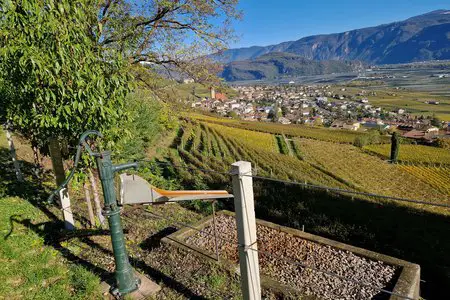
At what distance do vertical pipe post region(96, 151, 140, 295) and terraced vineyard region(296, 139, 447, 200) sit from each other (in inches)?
985

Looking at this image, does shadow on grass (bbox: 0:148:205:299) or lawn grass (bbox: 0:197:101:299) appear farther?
shadow on grass (bbox: 0:148:205:299)

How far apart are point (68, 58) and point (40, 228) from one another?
3048 mm

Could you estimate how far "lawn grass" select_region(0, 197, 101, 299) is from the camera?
3.38m

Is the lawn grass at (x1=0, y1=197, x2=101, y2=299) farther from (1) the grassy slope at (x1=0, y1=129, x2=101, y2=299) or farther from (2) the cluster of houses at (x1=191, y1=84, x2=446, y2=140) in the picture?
(2) the cluster of houses at (x1=191, y1=84, x2=446, y2=140)

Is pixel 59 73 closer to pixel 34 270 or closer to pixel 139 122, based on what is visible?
pixel 34 270

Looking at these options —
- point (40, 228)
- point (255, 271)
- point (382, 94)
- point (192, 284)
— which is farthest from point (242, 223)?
point (382, 94)

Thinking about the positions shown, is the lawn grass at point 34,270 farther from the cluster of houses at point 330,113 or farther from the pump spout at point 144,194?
the cluster of houses at point 330,113

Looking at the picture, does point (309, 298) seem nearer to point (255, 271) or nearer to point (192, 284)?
point (255, 271)

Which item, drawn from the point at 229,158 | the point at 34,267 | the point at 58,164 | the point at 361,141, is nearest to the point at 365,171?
the point at 361,141

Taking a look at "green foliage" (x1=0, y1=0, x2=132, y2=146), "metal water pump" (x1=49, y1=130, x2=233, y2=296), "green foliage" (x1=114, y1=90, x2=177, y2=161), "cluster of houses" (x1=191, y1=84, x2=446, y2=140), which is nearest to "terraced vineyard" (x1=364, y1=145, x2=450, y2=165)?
"cluster of houses" (x1=191, y1=84, x2=446, y2=140)

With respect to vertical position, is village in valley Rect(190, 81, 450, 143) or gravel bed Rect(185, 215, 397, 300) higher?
gravel bed Rect(185, 215, 397, 300)

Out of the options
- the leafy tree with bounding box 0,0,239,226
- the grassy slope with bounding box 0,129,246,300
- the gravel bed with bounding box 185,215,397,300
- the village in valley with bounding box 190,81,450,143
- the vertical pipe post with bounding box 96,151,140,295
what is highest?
the leafy tree with bounding box 0,0,239,226

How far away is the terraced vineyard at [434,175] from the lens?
29.6 metres

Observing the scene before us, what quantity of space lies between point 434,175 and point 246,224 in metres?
39.1
